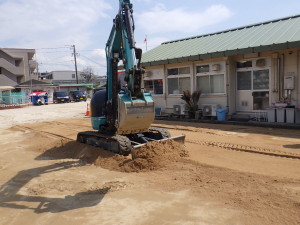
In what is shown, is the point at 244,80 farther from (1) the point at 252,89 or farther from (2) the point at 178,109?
(2) the point at 178,109

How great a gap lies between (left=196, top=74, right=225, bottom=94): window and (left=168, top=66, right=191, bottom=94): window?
0.80 meters

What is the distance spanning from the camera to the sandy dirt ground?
180 inches

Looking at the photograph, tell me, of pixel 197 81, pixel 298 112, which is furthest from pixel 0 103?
pixel 298 112

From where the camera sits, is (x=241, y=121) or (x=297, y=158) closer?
(x=297, y=158)

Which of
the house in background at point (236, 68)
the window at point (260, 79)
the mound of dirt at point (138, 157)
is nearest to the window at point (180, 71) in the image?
the house in background at point (236, 68)

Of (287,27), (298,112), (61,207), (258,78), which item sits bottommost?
(61,207)

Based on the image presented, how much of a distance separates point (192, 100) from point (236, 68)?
9.08 feet

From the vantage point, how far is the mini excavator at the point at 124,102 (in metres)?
7.49

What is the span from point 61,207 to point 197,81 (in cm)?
1242

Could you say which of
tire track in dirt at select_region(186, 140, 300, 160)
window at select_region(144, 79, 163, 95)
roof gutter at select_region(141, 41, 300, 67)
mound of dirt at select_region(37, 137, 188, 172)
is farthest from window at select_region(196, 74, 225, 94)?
mound of dirt at select_region(37, 137, 188, 172)

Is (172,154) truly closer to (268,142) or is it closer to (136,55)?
(136,55)

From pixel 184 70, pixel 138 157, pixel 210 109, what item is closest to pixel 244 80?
pixel 210 109

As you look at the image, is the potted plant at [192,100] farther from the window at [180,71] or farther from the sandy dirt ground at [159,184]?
the sandy dirt ground at [159,184]

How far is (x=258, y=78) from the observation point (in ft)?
45.3
